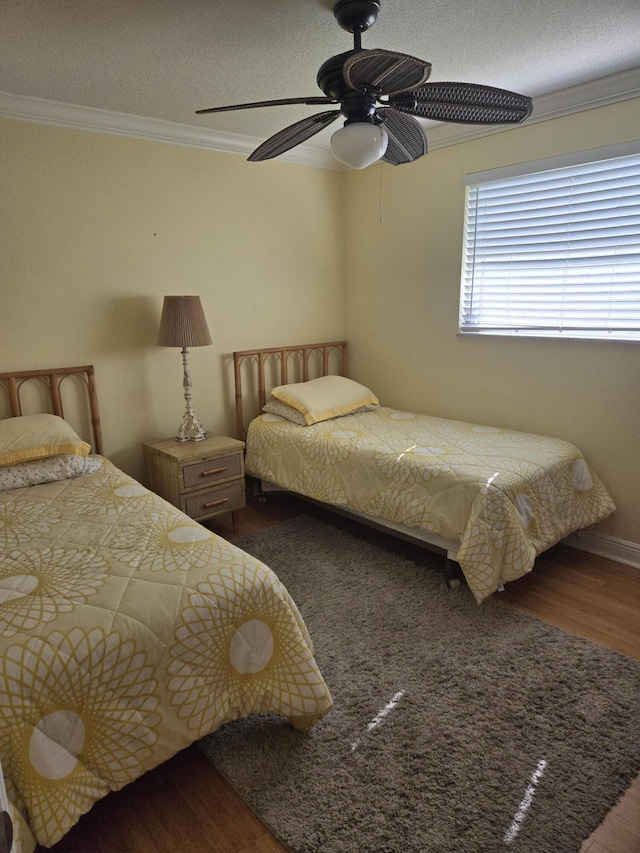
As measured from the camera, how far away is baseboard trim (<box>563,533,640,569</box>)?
2.86m

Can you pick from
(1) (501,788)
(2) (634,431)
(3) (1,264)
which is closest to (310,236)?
(3) (1,264)

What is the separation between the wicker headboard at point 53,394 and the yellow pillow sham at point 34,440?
22 cm

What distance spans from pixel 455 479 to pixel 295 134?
163cm

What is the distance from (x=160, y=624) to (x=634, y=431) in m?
2.53

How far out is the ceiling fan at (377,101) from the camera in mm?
1557

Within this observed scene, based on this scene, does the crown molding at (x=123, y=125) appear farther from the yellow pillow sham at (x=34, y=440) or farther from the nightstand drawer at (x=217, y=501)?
the nightstand drawer at (x=217, y=501)

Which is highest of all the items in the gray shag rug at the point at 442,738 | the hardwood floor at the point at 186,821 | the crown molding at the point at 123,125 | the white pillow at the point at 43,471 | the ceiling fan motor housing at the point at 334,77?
the crown molding at the point at 123,125

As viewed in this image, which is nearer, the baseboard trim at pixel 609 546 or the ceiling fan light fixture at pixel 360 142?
the ceiling fan light fixture at pixel 360 142

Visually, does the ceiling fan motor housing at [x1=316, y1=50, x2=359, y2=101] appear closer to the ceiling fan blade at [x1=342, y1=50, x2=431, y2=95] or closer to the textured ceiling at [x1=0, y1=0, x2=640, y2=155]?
the ceiling fan blade at [x1=342, y1=50, x2=431, y2=95]

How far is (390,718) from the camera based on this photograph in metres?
1.83

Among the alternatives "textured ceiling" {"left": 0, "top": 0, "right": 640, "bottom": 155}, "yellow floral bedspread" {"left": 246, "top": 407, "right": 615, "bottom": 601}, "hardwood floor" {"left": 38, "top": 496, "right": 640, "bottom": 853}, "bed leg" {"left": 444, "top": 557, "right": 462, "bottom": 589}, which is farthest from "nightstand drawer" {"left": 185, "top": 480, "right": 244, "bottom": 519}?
"textured ceiling" {"left": 0, "top": 0, "right": 640, "bottom": 155}

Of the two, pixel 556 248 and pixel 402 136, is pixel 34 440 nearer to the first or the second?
pixel 402 136

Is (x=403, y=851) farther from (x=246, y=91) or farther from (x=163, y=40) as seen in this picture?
(x=246, y=91)

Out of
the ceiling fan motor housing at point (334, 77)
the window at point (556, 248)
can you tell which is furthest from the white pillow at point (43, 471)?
the window at point (556, 248)
